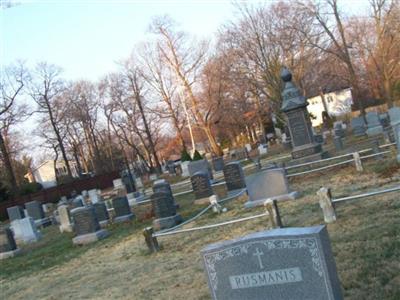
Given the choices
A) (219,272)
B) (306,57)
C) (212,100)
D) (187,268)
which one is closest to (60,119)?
(212,100)

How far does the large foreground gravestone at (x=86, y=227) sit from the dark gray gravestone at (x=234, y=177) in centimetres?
482

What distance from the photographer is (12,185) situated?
4322 cm

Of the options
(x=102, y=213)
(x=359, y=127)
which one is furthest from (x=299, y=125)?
(x=359, y=127)

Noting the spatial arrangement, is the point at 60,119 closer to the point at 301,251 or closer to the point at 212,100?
the point at 212,100

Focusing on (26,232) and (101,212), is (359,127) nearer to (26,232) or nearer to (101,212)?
(101,212)

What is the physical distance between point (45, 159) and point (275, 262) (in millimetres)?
77687

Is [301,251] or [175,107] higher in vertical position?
[175,107]

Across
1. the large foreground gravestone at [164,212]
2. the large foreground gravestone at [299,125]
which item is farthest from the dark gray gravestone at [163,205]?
the large foreground gravestone at [299,125]

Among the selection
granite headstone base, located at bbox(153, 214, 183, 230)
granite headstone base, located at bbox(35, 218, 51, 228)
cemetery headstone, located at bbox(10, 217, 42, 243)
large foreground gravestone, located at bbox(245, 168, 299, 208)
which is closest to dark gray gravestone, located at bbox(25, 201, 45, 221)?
granite headstone base, located at bbox(35, 218, 51, 228)

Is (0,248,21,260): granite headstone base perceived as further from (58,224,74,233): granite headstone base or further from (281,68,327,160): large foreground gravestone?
(281,68,327,160): large foreground gravestone

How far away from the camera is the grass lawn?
640 cm

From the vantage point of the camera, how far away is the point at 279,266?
4.53m

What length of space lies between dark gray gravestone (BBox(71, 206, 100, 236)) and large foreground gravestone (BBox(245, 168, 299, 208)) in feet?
18.3

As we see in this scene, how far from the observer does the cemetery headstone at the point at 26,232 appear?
1991cm
